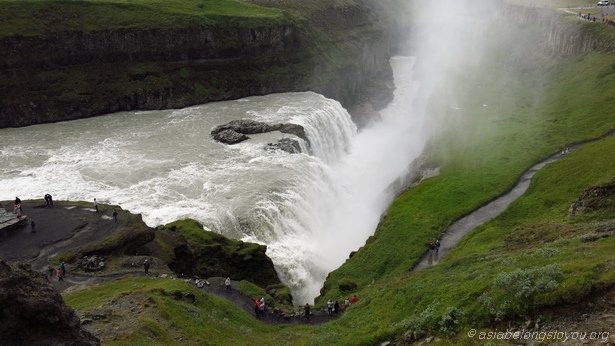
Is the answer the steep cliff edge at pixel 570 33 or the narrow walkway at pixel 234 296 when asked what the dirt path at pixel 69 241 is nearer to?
the narrow walkway at pixel 234 296

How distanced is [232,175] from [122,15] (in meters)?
45.2

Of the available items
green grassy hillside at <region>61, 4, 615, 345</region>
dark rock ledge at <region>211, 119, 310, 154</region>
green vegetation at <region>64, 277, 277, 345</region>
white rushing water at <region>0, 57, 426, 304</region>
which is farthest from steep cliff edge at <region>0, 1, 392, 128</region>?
green vegetation at <region>64, 277, 277, 345</region>

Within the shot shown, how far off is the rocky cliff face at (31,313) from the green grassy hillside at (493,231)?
4.23 m

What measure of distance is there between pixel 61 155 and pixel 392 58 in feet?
377

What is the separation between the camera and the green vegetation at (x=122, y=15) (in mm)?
71625

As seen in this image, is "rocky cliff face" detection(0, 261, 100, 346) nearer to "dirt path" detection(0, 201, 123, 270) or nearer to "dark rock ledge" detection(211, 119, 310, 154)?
"dirt path" detection(0, 201, 123, 270)

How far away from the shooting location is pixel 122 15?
8081 centimetres

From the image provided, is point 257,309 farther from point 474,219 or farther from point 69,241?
point 474,219

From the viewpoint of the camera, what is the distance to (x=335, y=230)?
2047 inches

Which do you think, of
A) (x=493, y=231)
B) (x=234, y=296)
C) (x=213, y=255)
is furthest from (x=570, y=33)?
(x=234, y=296)

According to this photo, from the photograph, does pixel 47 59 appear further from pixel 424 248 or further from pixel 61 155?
pixel 424 248

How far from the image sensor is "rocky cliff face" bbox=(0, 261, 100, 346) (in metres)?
16.4

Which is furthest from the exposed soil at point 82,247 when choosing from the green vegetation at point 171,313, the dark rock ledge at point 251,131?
the dark rock ledge at point 251,131

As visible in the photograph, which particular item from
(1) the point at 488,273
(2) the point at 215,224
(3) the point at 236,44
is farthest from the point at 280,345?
(3) the point at 236,44
